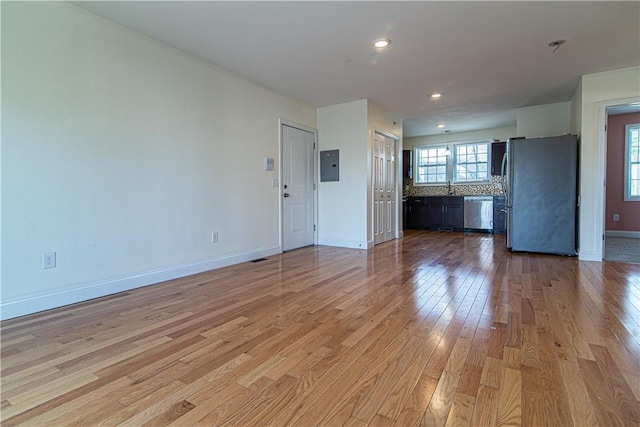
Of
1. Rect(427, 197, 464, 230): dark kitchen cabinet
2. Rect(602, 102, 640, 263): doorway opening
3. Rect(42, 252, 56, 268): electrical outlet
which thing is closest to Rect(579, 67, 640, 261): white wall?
Rect(602, 102, 640, 263): doorway opening

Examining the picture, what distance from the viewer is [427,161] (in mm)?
8586

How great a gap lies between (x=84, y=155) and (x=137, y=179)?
0.47 meters

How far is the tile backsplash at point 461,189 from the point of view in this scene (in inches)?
303

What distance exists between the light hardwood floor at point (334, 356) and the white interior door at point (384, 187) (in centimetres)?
254

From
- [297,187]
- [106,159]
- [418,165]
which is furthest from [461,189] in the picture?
[106,159]

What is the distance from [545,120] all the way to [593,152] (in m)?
1.63

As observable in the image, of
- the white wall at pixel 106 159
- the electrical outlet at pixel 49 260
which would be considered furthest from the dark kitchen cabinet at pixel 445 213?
the electrical outlet at pixel 49 260

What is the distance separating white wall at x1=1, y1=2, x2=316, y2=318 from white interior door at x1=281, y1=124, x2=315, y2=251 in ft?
3.17

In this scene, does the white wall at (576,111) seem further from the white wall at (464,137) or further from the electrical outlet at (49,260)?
the electrical outlet at (49,260)

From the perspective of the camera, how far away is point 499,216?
714 centimetres

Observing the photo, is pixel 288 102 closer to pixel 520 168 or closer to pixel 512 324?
pixel 520 168

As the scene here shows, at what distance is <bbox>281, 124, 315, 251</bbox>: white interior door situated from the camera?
4.96 metres

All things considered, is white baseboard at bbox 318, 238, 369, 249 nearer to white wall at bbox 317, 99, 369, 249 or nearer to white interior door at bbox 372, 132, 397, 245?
white wall at bbox 317, 99, 369, 249

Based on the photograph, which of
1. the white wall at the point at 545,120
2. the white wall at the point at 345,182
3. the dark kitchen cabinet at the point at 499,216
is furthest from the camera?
the dark kitchen cabinet at the point at 499,216
